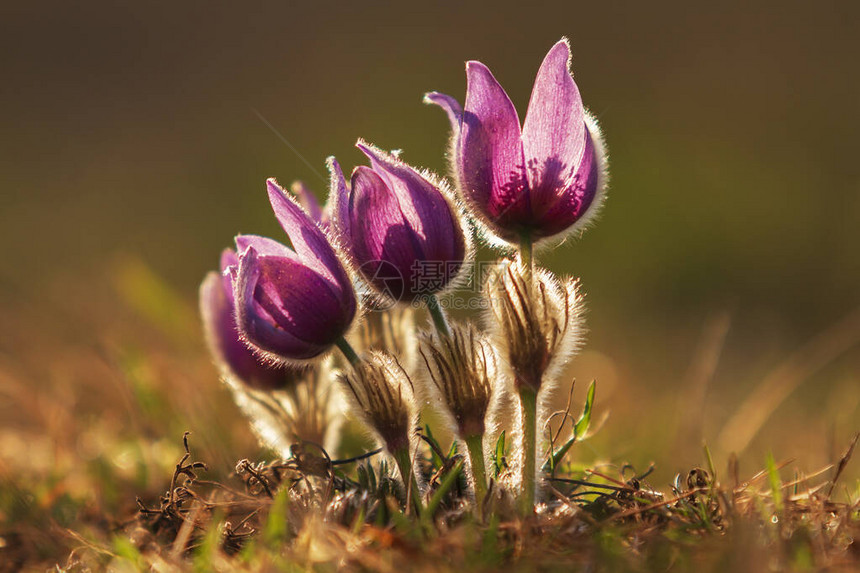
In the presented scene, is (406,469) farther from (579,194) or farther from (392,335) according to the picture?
(579,194)

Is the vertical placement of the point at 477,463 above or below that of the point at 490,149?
below

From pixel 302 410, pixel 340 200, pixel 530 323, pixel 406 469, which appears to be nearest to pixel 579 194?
pixel 530 323

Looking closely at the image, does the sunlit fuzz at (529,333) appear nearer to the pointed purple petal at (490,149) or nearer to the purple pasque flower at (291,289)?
the pointed purple petal at (490,149)

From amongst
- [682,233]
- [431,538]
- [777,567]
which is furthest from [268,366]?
[682,233]

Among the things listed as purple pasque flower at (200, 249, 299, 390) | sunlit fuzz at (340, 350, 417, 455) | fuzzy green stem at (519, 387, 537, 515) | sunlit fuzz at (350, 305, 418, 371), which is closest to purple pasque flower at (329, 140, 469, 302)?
sunlit fuzz at (340, 350, 417, 455)

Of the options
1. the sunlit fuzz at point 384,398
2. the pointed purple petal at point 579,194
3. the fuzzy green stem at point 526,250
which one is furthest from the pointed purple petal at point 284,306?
the pointed purple petal at point 579,194

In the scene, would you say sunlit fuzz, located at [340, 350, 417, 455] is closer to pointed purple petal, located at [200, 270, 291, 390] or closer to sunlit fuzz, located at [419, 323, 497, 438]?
sunlit fuzz, located at [419, 323, 497, 438]

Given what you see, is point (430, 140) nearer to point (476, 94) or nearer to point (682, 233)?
point (682, 233)
